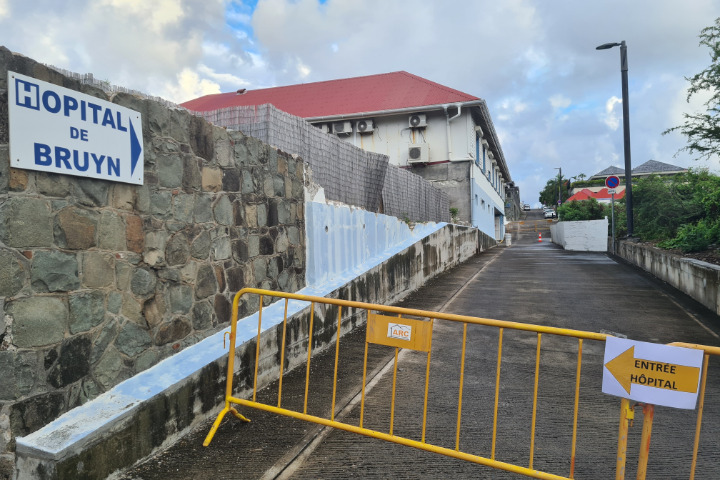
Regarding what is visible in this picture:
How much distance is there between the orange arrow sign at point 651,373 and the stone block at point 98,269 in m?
3.39

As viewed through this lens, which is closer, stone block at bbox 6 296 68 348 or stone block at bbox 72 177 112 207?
stone block at bbox 6 296 68 348

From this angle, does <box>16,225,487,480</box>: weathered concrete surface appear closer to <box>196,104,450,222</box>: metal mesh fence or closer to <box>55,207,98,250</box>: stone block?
<box>55,207,98,250</box>: stone block

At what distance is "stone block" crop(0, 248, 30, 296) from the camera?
287cm

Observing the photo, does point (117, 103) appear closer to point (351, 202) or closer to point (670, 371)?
point (670, 371)

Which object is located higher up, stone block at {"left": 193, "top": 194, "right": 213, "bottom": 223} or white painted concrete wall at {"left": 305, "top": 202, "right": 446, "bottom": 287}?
stone block at {"left": 193, "top": 194, "right": 213, "bottom": 223}

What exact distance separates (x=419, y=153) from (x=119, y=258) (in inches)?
759

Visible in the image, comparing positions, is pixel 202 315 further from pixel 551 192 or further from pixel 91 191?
pixel 551 192

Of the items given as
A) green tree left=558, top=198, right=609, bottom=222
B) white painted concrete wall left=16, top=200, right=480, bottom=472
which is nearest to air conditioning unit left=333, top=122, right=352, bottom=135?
white painted concrete wall left=16, top=200, right=480, bottom=472

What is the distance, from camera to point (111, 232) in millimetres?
3561

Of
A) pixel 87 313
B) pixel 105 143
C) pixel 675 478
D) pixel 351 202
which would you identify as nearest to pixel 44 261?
pixel 87 313

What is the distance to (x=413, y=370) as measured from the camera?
17.8 ft

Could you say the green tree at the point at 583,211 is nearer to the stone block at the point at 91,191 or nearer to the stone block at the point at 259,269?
the stone block at the point at 259,269

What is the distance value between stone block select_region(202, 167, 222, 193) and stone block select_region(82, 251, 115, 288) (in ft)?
3.98

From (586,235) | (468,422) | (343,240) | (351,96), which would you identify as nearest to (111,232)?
(468,422)
